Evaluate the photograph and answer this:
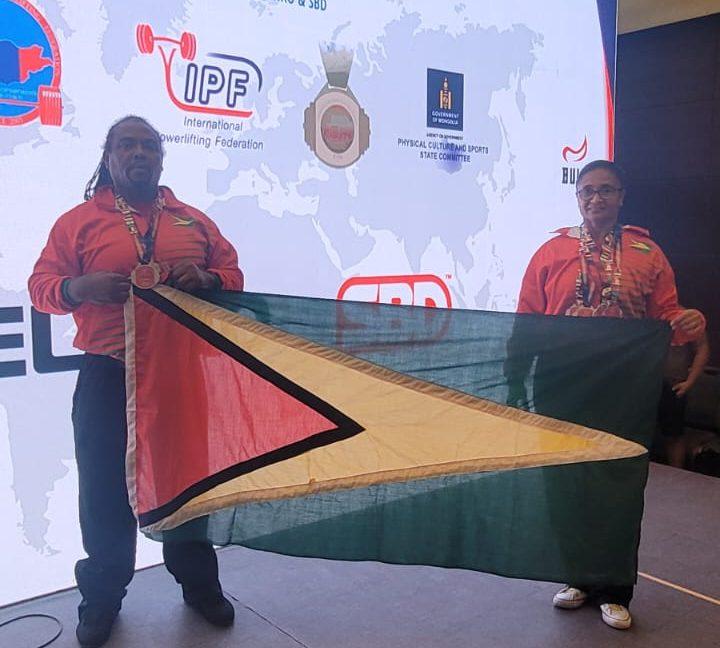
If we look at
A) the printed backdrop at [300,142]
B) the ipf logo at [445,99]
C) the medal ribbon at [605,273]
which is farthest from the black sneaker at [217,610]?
the ipf logo at [445,99]

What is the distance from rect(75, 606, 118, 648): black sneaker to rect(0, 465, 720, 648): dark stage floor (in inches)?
1.6

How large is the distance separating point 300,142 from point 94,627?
6.08 ft

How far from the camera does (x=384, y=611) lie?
2660 millimetres

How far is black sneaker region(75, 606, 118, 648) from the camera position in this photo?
2.42m

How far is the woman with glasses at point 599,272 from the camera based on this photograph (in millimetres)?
2744

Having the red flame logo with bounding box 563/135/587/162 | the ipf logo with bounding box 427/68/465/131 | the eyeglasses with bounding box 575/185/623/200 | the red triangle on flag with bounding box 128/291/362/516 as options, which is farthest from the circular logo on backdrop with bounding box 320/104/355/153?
the red flame logo with bounding box 563/135/587/162

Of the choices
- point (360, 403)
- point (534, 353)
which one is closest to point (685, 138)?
point (534, 353)

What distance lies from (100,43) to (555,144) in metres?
2.27

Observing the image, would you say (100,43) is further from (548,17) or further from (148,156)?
(548,17)

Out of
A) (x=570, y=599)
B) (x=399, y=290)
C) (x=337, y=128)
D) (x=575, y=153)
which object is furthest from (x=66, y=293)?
(x=575, y=153)

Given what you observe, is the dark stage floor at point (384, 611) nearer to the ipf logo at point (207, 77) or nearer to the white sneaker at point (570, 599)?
the white sneaker at point (570, 599)

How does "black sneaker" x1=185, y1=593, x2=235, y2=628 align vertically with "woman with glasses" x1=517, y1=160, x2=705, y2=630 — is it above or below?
below

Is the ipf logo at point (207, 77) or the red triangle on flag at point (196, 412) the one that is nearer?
the red triangle on flag at point (196, 412)

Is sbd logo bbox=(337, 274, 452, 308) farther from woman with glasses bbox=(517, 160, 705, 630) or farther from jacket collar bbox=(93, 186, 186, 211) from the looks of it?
jacket collar bbox=(93, 186, 186, 211)
